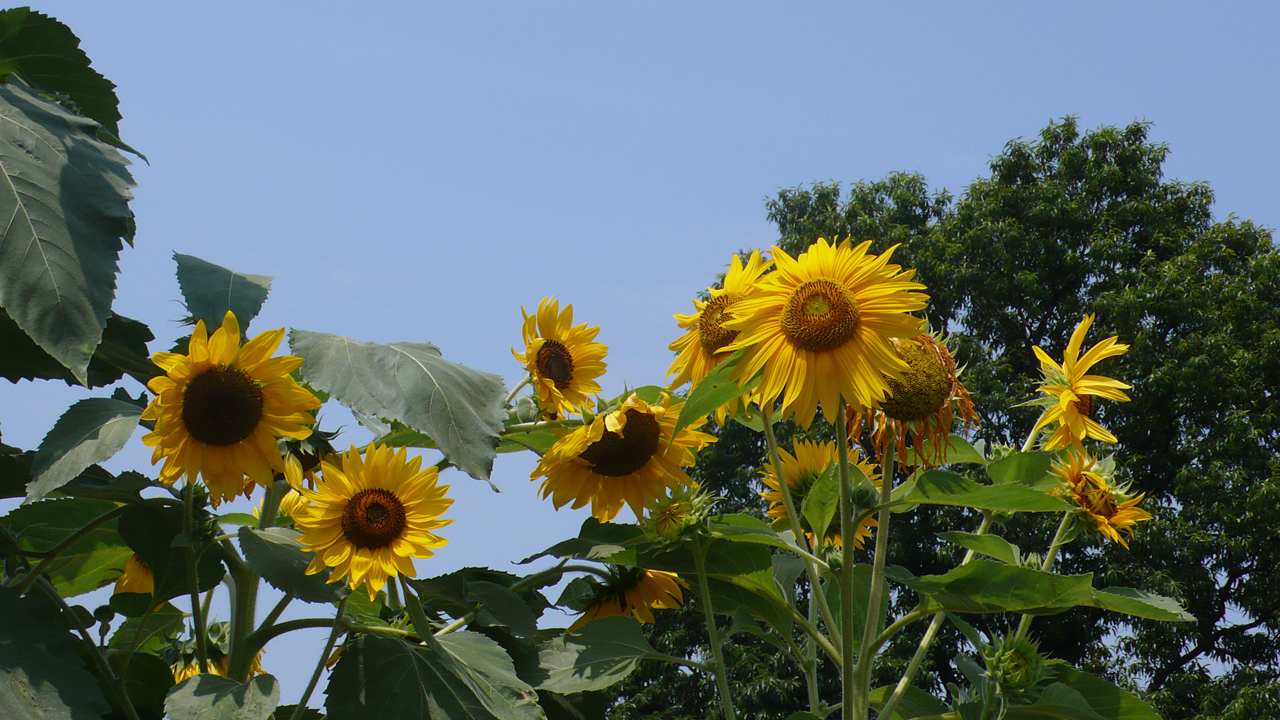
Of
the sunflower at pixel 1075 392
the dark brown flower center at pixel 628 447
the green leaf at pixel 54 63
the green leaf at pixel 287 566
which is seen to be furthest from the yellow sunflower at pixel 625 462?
the green leaf at pixel 54 63

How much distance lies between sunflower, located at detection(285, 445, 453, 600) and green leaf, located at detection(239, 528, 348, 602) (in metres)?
0.01

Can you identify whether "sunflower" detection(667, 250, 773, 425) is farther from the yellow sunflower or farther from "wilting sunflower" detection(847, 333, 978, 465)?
"wilting sunflower" detection(847, 333, 978, 465)

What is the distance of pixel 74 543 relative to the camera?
1.05 metres

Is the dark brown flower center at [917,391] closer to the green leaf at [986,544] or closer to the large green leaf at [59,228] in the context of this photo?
the green leaf at [986,544]

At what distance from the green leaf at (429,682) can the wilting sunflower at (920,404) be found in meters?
0.36

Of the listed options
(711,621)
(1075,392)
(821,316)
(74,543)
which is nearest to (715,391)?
(821,316)

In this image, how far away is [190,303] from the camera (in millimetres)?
887

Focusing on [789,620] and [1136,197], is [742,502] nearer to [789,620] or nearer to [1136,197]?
[1136,197]

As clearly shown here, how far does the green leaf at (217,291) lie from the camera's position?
88 centimetres

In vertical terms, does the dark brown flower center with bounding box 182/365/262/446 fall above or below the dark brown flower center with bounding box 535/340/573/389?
below

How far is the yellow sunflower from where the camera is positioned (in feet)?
3.13

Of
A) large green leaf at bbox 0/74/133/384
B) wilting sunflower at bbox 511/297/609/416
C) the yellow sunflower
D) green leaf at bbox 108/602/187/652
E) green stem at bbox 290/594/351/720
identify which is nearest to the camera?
large green leaf at bbox 0/74/133/384

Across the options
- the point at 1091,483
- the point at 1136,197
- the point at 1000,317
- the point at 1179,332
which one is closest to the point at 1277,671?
the point at 1179,332

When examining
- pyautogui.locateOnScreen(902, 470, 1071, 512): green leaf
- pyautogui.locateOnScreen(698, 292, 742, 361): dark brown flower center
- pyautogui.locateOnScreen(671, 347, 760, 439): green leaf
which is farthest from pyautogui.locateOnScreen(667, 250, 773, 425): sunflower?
pyautogui.locateOnScreen(902, 470, 1071, 512): green leaf
